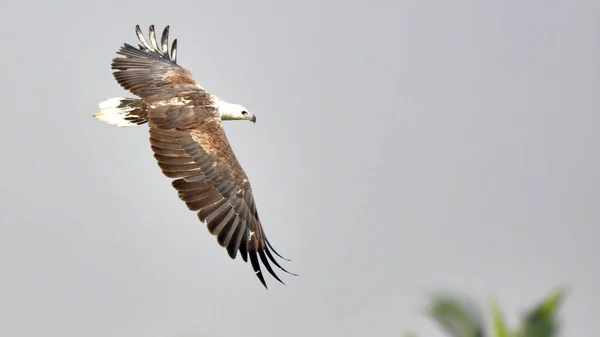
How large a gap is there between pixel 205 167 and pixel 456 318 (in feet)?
12.6

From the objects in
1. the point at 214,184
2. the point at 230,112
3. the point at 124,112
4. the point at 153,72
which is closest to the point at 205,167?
the point at 214,184

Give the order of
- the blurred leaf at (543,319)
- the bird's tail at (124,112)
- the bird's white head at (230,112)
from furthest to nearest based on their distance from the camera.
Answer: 1. the bird's white head at (230,112)
2. the bird's tail at (124,112)
3. the blurred leaf at (543,319)

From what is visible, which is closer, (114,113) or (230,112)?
(114,113)

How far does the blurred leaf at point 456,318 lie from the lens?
49.4ft

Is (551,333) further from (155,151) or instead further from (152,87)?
(152,87)

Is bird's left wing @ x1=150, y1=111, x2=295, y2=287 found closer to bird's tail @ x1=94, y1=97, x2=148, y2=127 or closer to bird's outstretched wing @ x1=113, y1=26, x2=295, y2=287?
bird's outstretched wing @ x1=113, y1=26, x2=295, y2=287

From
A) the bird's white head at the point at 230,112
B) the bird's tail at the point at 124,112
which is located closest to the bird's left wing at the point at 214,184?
the bird's tail at the point at 124,112

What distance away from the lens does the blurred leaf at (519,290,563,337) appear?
581 inches

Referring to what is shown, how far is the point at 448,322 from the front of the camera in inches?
593

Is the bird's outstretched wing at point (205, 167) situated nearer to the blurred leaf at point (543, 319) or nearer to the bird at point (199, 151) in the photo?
the bird at point (199, 151)

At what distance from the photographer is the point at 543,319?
14.9m

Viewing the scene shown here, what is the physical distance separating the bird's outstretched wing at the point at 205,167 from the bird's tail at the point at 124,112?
0.17m

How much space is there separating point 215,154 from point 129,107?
6.47 ft

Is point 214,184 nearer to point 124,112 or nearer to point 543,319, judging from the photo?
point 124,112
